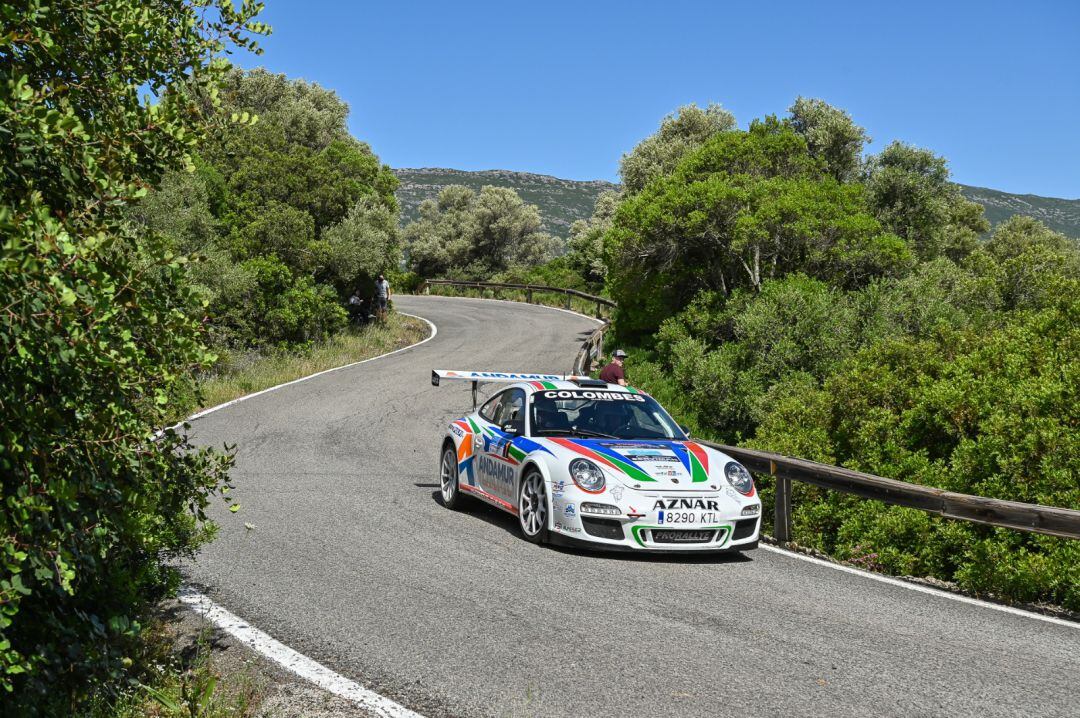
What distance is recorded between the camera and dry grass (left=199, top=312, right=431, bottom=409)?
907 inches

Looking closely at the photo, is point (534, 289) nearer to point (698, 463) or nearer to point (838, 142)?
point (838, 142)

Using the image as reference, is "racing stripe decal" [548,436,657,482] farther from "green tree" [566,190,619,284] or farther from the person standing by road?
"green tree" [566,190,619,284]

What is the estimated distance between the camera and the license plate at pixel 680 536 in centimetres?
870

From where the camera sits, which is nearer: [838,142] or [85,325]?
[85,325]

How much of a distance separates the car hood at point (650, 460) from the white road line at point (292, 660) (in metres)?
3.61

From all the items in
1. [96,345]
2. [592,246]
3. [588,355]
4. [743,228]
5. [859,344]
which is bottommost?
[588,355]

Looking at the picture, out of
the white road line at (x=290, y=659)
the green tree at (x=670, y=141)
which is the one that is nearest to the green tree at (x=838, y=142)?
the green tree at (x=670, y=141)

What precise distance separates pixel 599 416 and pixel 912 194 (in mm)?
30566

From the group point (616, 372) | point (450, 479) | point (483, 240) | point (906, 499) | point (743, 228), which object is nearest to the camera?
point (906, 499)

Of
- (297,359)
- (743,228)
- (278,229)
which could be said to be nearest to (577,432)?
(743,228)

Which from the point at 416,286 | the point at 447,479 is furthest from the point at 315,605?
the point at 416,286

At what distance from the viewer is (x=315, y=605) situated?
22.4ft

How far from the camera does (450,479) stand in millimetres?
11453

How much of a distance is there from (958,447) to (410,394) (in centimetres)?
1329
